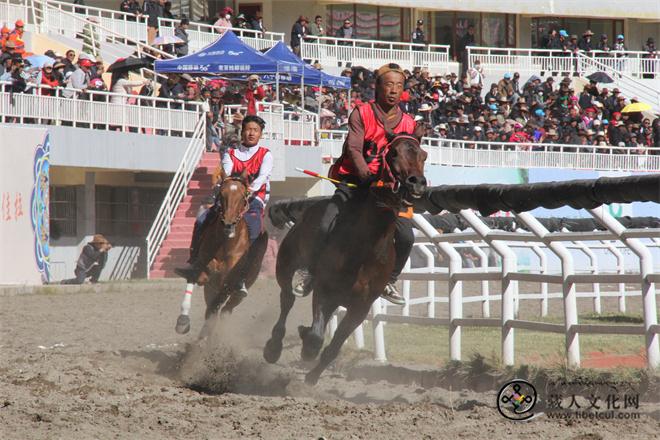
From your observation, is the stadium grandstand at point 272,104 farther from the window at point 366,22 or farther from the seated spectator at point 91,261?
the seated spectator at point 91,261

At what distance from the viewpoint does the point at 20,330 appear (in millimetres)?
13477

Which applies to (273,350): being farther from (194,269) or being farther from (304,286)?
(194,269)

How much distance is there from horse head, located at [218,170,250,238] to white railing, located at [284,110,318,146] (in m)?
15.5

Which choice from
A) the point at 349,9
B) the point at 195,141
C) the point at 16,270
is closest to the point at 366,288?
the point at 16,270

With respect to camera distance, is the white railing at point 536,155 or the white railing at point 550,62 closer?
the white railing at point 536,155

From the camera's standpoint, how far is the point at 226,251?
11.6m

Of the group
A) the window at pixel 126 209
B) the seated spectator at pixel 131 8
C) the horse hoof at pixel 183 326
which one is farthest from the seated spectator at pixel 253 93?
the horse hoof at pixel 183 326

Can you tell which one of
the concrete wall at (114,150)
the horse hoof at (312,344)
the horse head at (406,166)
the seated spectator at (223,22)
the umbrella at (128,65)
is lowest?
the horse hoof at (312,344)

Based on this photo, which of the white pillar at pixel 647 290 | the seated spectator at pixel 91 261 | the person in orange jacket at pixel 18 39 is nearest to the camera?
the white pillar at pixel 647 290

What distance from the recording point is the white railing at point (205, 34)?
34953 mm

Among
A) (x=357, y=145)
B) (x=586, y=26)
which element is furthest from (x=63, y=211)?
(x=586, y=26)

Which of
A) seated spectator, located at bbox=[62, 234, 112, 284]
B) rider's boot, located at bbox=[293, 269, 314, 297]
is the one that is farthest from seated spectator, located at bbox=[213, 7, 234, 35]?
rider's boot, located at bbox=[293, 269, 314, 297]

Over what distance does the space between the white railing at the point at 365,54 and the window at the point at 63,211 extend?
Answer: 533 inches

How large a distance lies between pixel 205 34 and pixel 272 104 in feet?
35.3
